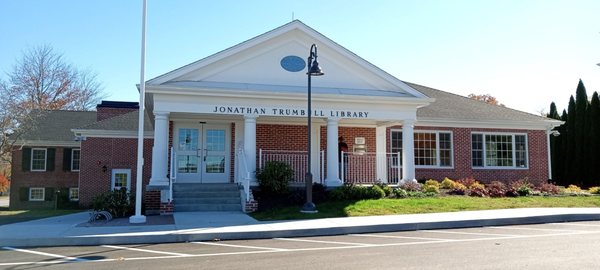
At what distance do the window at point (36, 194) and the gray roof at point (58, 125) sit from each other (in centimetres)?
286

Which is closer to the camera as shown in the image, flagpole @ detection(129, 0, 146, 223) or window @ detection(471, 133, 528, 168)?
flagpole @ detection(129, 0, 146, 223)

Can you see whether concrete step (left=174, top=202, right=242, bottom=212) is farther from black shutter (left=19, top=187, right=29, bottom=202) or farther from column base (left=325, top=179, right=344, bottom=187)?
black shutter (left=19, top=187, right=29, bottom=202)

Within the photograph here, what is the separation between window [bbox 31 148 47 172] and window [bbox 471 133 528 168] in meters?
22.3

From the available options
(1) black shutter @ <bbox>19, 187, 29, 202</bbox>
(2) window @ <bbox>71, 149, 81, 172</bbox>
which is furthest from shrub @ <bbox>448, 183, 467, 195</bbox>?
(1) black shutter @ <bbox>19, 187, 29, 202</bbox>

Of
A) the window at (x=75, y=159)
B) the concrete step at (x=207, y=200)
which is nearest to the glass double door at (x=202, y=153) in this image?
the concrete step at (x=207, y=200)

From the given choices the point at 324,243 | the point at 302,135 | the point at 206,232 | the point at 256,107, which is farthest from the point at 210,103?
the point at 324,243

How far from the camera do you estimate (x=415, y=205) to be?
14977 millimetres

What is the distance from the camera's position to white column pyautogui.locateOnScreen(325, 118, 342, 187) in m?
16.6

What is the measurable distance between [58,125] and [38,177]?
3334mm

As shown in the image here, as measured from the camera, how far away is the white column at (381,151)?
1849 cm

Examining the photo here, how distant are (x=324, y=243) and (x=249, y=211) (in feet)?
16.3

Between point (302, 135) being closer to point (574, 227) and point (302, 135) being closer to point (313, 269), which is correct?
point (574, 227)

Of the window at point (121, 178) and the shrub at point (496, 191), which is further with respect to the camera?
the window at point (121, 178)

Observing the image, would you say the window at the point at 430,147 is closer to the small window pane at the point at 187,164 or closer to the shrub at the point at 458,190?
the shrub at the point at 458,190
